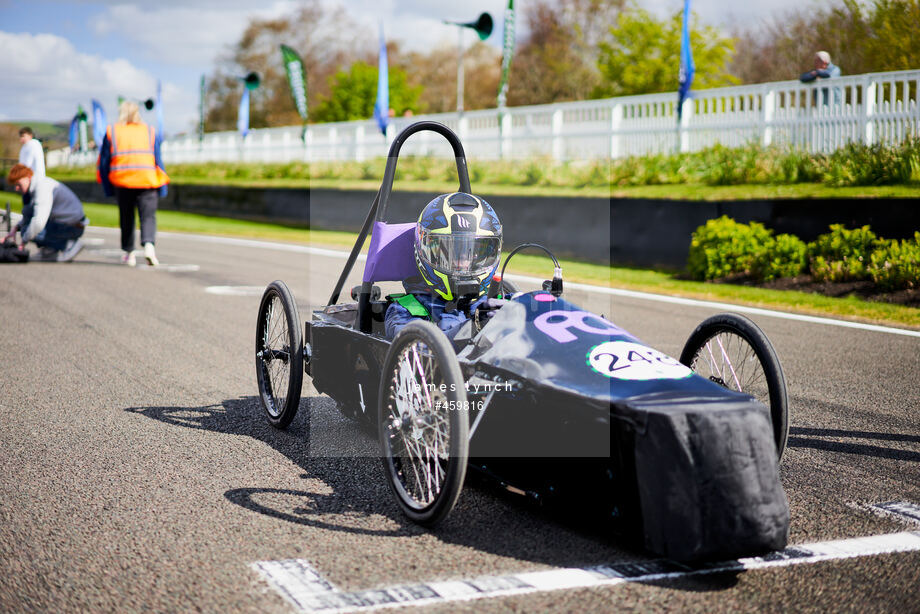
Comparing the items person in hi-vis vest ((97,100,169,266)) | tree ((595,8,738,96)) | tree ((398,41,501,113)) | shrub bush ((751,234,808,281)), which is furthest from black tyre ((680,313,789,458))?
tree ((398,41,501,113))

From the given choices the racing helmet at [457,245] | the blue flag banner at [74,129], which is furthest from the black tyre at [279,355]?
the blue flag banner at [74,129]

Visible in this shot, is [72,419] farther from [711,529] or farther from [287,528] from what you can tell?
[711,529]

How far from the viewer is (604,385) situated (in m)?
3.38

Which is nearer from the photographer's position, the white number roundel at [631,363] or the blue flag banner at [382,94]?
the white number roundel at [631,363]

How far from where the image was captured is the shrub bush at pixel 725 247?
1166cm

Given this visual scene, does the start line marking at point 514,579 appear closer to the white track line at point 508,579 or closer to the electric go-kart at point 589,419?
the white track line at point 508,579

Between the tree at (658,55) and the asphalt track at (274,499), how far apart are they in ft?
144

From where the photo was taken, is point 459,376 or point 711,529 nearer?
point 711,529

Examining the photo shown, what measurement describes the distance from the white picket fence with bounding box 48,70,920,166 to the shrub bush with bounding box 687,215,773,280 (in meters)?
2.78

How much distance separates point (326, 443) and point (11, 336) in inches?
165

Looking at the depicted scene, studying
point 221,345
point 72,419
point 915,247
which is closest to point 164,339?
point 221,345

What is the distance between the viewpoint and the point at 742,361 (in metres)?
4.15

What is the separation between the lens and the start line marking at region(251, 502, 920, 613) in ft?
9.84

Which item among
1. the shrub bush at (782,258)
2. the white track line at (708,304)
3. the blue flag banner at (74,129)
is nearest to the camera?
the white track line at (708,304)
